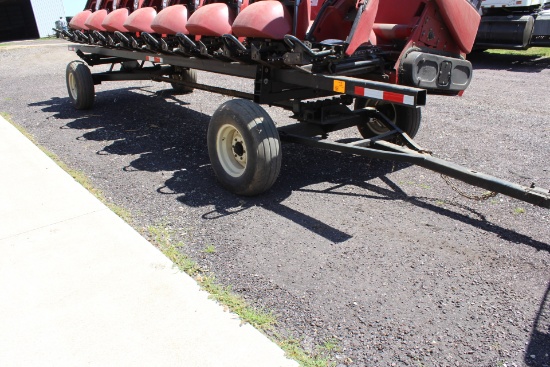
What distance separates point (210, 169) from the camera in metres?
5.28

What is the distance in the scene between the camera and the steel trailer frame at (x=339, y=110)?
3.38 m

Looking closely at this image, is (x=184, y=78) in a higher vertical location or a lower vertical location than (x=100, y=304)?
higher

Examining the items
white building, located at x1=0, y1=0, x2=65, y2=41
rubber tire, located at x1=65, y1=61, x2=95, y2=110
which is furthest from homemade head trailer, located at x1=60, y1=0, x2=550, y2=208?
white building, located at x1=0, y1=0, x2=65, y2=41

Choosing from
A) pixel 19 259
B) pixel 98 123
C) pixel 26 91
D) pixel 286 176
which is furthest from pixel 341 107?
pixel 26 91

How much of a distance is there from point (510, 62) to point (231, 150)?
10.6m

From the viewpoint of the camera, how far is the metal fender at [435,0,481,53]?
4.12 meters

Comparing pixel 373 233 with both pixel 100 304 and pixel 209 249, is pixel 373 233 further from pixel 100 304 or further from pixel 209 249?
pixel 100 304

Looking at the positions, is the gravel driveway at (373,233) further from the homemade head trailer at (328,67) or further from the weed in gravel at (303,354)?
the homemade head trailer at (328,67)

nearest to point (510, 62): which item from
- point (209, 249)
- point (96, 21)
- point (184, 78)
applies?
point (184, 78)

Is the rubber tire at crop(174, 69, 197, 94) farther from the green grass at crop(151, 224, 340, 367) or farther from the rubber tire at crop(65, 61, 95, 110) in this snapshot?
the green grass at crop(151, 224, 340, 367)

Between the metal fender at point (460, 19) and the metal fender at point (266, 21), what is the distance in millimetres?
1323

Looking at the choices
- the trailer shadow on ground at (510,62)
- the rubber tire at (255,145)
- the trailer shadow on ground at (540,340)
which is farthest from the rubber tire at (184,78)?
the trailer shadow on ground at (510,62)

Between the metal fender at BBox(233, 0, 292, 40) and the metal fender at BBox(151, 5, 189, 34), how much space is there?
4.58ft

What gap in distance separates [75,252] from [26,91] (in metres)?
8.58
